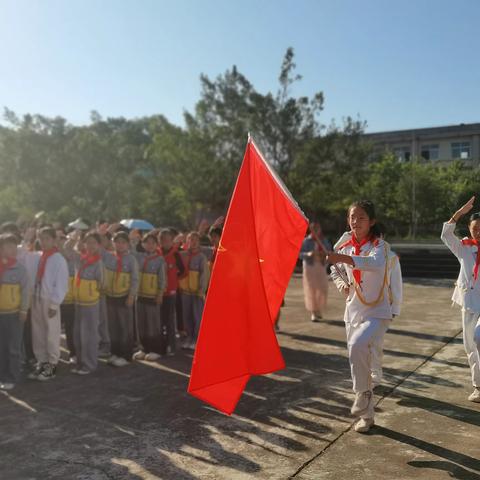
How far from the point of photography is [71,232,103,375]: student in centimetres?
688

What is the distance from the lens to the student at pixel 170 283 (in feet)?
25.9

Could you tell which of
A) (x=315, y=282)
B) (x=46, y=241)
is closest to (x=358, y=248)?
(x=46, y=241)

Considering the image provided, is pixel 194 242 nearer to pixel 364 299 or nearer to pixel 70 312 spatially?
pixel 70 312

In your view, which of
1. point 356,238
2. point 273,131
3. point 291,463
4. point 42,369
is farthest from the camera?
point 273,131

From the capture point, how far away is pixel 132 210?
35.9 metres

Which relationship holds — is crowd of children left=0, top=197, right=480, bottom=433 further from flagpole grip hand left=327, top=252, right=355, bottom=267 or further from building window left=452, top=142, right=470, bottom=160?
building window left=452, top=142, right=470, bottom=160

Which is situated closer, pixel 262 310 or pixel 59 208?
pixel 262 310

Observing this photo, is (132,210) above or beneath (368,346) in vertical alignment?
above

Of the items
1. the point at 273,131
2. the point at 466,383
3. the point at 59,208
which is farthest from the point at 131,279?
the point at 59,208

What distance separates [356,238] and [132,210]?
3211cm

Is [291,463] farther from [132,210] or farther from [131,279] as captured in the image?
[132,210]

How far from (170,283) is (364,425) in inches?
156

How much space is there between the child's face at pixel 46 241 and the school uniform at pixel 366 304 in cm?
361

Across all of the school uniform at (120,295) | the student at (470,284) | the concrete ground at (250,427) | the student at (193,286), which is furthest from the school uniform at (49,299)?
the student at (470,284)
